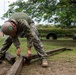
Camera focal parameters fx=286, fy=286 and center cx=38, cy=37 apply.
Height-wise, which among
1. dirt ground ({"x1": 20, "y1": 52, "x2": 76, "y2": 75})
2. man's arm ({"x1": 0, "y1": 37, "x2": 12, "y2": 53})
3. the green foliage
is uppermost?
man's arm ({"x1": 0, "y1": 37, "x2": 12, "y2": 53})

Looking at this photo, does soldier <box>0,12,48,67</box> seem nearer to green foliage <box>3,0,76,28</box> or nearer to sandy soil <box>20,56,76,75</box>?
sandy soil <box>20,56,76,75</box>

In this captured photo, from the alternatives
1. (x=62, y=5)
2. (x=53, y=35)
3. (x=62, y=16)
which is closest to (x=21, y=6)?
(x=62, y=5)

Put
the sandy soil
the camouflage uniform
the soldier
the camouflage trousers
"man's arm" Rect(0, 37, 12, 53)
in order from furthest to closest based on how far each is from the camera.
A: "man's arm" Rect(0, 37, 12, 53), the camouflage trousers, the camouflage uniform, the soldier, the sandy soil

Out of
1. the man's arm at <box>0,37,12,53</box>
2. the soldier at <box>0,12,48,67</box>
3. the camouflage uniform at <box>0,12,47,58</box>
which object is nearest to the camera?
the soldier at <box>0,12,48,67</box>

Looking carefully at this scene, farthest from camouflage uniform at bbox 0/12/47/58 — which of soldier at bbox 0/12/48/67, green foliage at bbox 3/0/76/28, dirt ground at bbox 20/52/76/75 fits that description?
green foliage at bbox 3/0/76/28

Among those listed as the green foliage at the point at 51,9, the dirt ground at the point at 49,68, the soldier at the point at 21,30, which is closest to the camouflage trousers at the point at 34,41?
the soldier at the point at 21,30

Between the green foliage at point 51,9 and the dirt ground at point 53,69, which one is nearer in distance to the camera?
the dirt ground at point 53,69

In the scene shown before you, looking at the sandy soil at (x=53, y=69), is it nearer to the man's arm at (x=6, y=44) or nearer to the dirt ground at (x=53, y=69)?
the dirt ground at (x=53, y=69)

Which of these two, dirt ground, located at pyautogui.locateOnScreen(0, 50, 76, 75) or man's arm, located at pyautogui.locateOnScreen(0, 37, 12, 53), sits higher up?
man's arm, located at pyautogui.locateOnScreen(0, 37, 12, 53)

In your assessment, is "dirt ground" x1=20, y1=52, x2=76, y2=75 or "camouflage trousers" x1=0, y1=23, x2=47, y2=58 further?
"camouflage trousers" x1=0, y1=23, x2=47, y2=58

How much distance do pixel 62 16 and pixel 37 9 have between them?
249cm

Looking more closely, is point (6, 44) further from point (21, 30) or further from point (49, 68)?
point (49, 68)

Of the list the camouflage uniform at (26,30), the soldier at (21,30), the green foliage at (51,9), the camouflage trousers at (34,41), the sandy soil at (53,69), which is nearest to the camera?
the sandy soil at (53,69)

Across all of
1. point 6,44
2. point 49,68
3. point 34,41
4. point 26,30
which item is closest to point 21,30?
point 26,30
